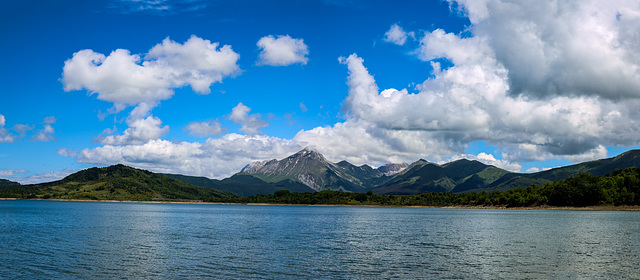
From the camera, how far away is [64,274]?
5019 cm

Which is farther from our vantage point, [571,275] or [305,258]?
[305,258]

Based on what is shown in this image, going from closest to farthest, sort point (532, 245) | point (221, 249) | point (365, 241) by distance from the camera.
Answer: point (221, 249) → point (532, 245) → point (365, 241)

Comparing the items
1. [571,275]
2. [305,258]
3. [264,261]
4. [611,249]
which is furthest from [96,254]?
[611,249]

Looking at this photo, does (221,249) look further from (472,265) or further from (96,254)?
(472,265)

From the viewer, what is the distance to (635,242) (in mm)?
87000

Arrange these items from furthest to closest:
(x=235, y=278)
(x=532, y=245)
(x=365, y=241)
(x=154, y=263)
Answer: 1. (x=365, y=241)
2. (x=532, y=245)
3. (x=154, y=263)
4. (x=235, y=278)

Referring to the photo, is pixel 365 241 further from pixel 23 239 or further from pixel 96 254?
pixel 23 239

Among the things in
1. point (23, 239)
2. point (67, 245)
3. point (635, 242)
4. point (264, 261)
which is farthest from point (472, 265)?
point (23, 239)

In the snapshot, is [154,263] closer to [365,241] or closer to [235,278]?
[235,278]

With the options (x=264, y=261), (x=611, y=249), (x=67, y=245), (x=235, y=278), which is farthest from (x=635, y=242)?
(x=67, y=245)

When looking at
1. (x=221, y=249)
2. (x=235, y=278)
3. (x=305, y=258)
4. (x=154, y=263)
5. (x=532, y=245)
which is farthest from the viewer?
(x=532, y=245)

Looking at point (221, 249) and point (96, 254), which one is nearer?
point (96, 254)

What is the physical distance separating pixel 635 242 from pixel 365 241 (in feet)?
171

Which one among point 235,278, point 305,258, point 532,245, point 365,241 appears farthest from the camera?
point 365,241
